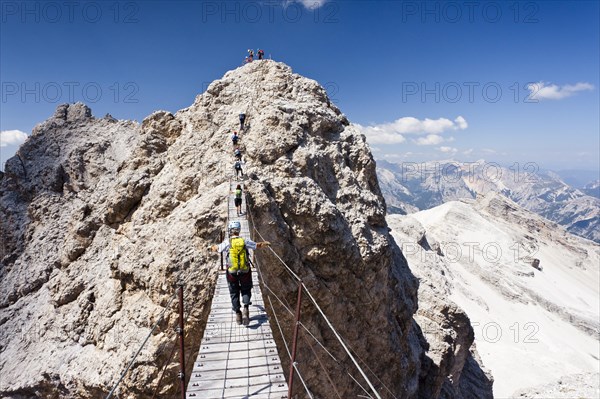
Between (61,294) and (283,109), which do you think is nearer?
(61,294)

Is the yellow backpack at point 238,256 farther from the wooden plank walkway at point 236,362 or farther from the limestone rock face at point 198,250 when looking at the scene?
the limestone rock face at point 198,250

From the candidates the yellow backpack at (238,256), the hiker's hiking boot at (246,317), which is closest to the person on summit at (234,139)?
the yellow backpack at (238,256)

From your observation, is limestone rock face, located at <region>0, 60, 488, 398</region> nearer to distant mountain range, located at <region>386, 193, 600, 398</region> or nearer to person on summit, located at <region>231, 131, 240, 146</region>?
person on summit, located at <region>231, 131, 240, 146</region>

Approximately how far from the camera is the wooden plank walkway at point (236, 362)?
5961 millimetres

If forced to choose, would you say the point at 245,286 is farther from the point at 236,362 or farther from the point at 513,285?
the point at 513,285

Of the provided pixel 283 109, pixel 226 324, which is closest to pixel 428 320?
pixel 283 109

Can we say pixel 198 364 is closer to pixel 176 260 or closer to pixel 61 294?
pixel 176 260

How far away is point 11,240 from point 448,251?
275 feet

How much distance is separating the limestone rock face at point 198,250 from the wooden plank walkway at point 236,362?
10.4 feet

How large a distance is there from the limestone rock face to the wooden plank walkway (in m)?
3.16

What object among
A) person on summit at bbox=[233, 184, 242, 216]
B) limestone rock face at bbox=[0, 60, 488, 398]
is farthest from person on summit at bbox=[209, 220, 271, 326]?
person on summit at bbox=[233, 184, 242, 216]

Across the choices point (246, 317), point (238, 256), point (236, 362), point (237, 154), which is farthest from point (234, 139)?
point (236, 362)

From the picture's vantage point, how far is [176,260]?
11.5 m

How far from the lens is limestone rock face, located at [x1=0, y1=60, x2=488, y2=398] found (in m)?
11.9
